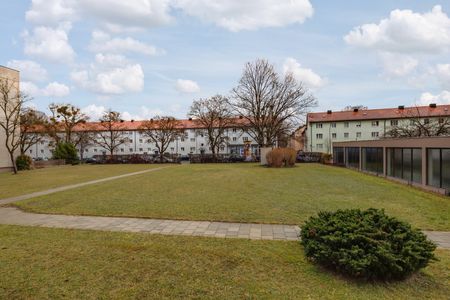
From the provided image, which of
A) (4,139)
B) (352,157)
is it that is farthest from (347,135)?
(4,139)

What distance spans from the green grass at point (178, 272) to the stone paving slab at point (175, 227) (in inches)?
24.4

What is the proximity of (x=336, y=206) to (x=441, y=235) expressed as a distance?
3.60m

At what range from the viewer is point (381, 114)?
5997 centimetres

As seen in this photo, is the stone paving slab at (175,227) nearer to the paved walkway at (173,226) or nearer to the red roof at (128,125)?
the paved walkway at (173,226)

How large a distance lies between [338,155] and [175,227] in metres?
32.3

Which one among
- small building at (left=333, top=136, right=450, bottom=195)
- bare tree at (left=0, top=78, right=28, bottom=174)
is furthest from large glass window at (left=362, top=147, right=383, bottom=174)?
bare tree at (left=0, top=78, right=28, bottom=174)

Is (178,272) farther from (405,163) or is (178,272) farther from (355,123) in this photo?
(355,123)

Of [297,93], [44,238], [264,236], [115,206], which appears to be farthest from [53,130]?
[264,236]

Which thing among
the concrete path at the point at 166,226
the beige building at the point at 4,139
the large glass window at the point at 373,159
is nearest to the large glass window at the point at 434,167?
the large glass window at the point at 373,159

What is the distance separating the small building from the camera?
13.8m

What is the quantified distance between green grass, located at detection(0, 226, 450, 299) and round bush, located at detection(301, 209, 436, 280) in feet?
0.74

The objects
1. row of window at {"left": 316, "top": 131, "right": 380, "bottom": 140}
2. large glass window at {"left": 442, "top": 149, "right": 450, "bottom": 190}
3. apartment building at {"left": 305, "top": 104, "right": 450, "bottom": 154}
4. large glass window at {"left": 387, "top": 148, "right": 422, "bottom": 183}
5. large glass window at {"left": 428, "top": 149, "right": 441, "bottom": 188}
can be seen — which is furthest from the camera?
row of window at {"left": 316, "top": 131, "right": 380, "bottom": 140}

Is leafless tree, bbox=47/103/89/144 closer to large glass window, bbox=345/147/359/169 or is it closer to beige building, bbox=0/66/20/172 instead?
beige building, bbox=0/66/20/172

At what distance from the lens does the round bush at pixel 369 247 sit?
168 inches
